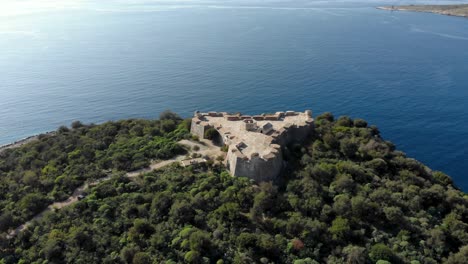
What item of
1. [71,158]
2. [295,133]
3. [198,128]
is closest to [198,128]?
[198,128]

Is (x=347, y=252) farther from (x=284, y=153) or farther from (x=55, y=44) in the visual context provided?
(x=55, y=44)

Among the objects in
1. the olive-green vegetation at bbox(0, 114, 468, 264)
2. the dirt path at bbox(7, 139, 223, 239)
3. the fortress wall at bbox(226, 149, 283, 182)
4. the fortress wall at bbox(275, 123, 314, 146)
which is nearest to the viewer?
the olive-green vegetation at bbox(0, 114, 468, 264)

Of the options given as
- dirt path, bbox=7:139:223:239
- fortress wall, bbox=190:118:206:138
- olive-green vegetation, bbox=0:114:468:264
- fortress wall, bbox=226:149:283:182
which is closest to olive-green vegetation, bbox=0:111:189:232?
dirt path, bbox=7:139:223:239

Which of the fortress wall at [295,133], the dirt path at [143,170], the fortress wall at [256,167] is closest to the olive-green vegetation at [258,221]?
the fortress wall at [256,167]

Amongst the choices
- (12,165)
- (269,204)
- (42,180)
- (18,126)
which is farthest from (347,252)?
(18,126)

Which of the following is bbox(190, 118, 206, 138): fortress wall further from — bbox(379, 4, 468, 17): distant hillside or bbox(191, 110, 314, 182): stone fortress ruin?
bbox(379, 4, 468, 17): distant hillside

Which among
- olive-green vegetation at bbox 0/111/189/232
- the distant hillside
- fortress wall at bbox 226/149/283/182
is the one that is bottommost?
olive-green vegetation at bbox 0/111/189/232
